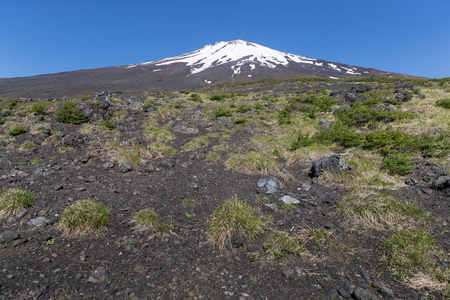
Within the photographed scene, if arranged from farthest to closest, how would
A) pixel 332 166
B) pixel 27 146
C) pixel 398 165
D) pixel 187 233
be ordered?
pixel 27 146 → pixel 332 166 → pixel 398 165 → pixel 187 233

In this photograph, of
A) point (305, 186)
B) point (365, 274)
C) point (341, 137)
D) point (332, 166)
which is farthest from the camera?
point (341, 137)

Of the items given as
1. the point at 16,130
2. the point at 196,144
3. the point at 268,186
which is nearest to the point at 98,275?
the point at 268,186

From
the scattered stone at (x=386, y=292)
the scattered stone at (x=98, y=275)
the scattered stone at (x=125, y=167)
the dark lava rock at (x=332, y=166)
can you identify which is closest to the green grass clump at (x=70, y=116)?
the scattered stone at (x=125, y=167)

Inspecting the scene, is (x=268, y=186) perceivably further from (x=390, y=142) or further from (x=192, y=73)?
(x=192, y=73)

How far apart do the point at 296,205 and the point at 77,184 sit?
21.7ft

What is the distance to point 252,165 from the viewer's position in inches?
305

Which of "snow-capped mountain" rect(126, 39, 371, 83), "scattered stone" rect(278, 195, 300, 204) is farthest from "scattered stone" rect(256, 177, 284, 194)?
"snow-capped mountain" rect(126, 39, 371, 83)

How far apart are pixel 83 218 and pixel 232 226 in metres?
3.16

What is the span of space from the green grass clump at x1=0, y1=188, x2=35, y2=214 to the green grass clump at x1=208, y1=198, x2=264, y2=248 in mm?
4575

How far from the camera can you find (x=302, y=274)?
11.0 ft

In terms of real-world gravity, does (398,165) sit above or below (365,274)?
above

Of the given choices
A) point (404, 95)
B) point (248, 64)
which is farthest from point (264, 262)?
point (248, 64)

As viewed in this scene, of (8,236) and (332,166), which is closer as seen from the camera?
(8,236)

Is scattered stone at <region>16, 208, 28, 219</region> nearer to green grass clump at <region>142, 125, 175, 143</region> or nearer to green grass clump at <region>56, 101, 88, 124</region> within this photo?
green grass clump at <region>142, 125, 175, 143</region>
